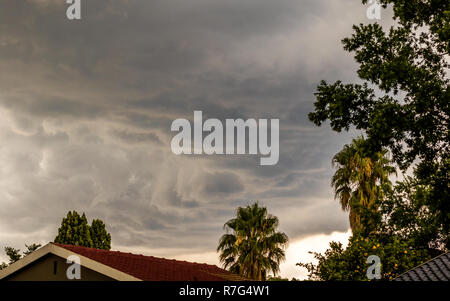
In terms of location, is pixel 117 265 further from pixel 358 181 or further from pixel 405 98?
pixel 358 181

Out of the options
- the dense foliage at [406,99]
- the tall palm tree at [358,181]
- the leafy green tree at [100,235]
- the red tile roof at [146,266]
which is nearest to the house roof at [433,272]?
the dense foliage at [406,99]

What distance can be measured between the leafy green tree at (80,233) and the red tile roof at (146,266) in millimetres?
22611

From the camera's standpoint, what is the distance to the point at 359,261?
24344 mm

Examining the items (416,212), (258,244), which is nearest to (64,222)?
(258,244)

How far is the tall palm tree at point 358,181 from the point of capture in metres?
32.4

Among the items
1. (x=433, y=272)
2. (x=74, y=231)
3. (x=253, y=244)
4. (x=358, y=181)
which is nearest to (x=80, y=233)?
(x=74, y=231)

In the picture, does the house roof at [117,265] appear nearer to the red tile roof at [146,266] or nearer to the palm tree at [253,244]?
the red tile roof at [146,266]

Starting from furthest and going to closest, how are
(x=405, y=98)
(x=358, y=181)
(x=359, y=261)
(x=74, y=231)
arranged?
(x=74, y=231)
(x=358, y=181)
(x=359, y=261)
(x=405, y=98)

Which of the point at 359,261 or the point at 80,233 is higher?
the point at 80,233

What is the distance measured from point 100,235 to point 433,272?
35.8 meters

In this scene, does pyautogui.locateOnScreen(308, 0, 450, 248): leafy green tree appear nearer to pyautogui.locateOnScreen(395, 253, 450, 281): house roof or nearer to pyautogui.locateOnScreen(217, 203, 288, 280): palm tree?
pyautogui.locateOnScreen(395, 253, 450, 281): house roof

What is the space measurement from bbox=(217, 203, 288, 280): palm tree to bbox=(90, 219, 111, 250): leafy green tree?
14.7 meters
